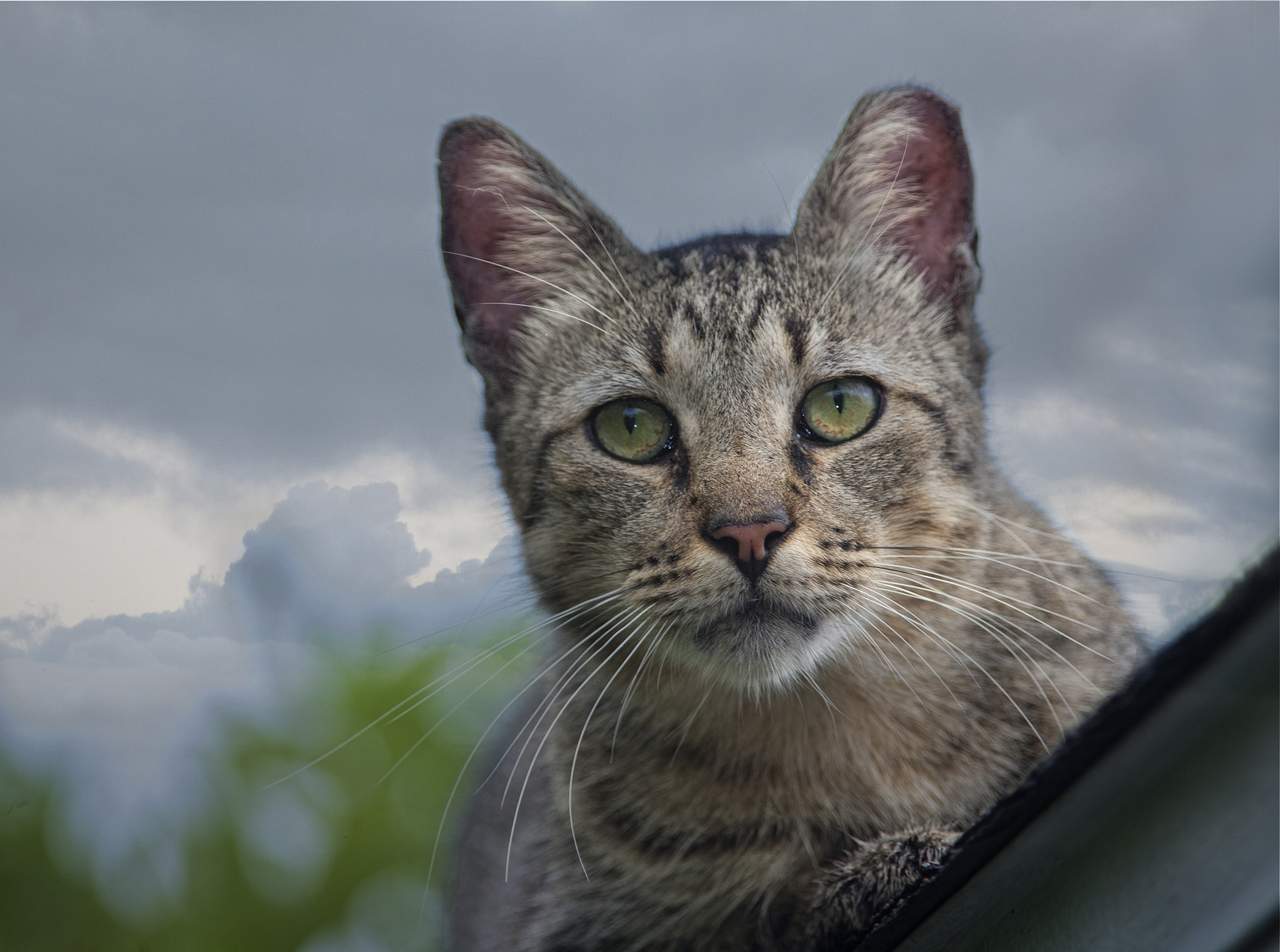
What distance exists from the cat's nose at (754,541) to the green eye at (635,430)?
25 centimetres

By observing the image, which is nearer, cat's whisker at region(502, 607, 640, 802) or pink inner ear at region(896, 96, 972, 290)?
cat's whisker at region(502, 607, 640, 802)

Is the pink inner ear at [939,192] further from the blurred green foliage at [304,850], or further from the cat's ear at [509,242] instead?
the blurred green foliage at [304,850]

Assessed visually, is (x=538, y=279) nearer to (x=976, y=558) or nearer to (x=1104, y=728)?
(x=976, y=558)

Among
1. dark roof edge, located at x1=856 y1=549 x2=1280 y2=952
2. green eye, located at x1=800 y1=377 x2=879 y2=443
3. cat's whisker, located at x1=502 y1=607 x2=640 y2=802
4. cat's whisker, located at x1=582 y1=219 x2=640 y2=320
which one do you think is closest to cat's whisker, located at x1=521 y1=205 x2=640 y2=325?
cat's whisker, located at x1=582 y1=219 x2=640 y2=320

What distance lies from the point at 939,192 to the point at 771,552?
60cm

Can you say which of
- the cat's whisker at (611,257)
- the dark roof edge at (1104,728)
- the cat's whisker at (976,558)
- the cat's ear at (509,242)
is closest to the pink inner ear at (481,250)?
the cat's ear at (509,242)

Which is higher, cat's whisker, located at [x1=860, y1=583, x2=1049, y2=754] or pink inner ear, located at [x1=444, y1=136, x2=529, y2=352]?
pink inner ear, located at [x1=444, y1=136, x2=529, y2=352]

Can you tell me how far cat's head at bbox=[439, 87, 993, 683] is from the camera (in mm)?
960

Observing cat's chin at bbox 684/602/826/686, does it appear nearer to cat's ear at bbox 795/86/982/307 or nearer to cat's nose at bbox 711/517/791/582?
cat's nose at bbox 711/517/791/582

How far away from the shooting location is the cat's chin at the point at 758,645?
37.4 inches

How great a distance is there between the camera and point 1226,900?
0.46 metres

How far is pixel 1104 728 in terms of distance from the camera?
0.50 meters

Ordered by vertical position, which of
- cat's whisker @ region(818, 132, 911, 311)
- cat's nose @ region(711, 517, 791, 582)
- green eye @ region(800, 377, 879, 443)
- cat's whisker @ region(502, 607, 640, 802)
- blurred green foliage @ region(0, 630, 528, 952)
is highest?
cat's whisker @ region(818, 132, 911, 311)

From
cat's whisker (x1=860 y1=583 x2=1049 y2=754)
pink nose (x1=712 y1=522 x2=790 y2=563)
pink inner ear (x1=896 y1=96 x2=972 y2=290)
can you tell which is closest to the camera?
pink nose (x1=712 y1=522 x2=790 y2=563)
